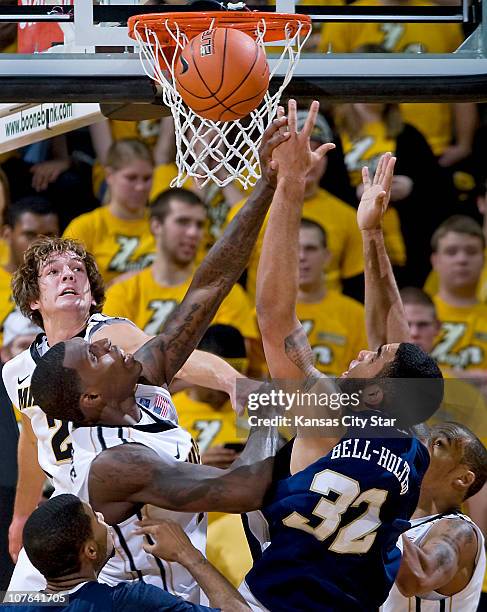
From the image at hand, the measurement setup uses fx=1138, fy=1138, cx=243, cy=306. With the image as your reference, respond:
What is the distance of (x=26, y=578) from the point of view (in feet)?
11.5

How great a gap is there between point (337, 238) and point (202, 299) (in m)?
1.74

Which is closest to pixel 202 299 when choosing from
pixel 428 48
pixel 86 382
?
pixel 86 382

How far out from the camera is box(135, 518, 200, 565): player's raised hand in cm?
300

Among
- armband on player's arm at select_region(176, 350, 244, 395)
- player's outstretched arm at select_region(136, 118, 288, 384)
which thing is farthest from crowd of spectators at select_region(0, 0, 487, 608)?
player's outstretched arm at select_region(136, 118, 288, 384)

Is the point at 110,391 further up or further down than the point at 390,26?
further down

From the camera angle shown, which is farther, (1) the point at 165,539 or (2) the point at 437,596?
(2) the point at 437,596

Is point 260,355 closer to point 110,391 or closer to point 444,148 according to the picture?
point 444,148

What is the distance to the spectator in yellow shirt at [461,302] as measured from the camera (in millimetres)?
4930

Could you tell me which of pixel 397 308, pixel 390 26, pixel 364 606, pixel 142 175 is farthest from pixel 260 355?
pixel 364 606

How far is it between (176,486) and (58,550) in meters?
0.34

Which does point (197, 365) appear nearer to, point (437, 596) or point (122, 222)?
point (437, 596)

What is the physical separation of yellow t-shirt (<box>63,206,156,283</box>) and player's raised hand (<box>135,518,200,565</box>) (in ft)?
7.21

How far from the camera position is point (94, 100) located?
3.51m

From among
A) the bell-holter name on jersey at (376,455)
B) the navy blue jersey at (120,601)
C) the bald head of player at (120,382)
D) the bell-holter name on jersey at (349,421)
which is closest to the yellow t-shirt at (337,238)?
the bald head of player at (120,382)
